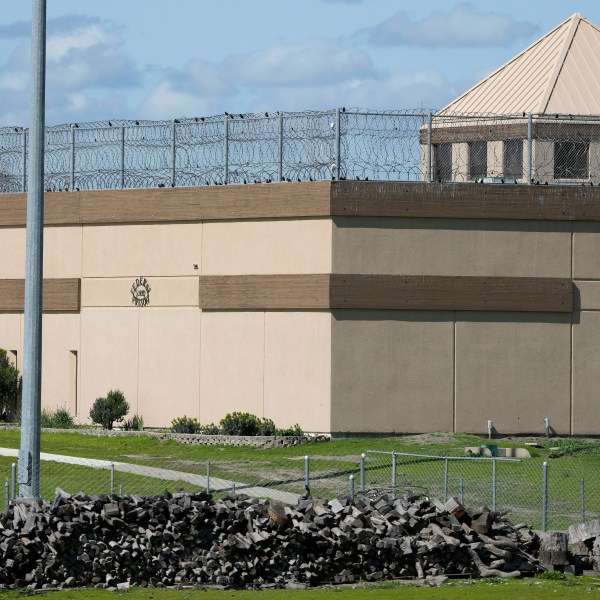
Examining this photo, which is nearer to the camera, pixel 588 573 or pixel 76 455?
pixel 588 573

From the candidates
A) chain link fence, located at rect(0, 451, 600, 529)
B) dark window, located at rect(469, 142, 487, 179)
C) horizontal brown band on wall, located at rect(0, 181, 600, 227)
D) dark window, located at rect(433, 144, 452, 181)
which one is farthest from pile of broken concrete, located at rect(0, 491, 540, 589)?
dark window, located at rect(469, 142, 487, 179)

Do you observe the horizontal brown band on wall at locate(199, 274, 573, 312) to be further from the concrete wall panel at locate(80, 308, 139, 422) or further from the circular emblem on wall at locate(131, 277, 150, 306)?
the concrete wall panel at locate(80, 308, 139, 422)

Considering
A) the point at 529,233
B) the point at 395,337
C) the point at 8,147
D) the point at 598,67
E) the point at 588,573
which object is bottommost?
the point at 588,573

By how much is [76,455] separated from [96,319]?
24.0 ft

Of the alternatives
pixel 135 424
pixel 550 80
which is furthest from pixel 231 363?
pixel 550 80

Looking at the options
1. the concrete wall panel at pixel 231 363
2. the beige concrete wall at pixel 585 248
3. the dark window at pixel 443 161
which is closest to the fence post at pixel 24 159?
the concrete wall panel at pixel 231 363

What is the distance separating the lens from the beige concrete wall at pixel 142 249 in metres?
35.6

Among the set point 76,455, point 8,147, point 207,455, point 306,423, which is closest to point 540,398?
point 306,423

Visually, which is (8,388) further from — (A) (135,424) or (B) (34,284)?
(B) (34,284)

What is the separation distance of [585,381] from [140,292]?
12.1 meters

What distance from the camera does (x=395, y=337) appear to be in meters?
33.5

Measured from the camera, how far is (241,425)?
33125 millimetres

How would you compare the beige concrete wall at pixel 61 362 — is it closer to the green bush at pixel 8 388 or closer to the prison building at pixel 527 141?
the green bush at pixel 8 388

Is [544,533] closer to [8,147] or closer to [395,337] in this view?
[395,337]
